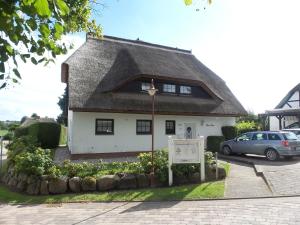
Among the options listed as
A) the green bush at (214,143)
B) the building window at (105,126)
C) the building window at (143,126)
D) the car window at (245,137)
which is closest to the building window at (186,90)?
the green bush at (214,143)

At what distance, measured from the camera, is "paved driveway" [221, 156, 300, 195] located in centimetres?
1059

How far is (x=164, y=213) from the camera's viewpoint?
26.8 feet

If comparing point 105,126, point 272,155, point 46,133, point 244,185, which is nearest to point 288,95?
point 272,155

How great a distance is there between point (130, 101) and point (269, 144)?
8252 mm

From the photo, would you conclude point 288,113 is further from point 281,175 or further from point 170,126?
point 281,175

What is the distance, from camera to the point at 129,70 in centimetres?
2067

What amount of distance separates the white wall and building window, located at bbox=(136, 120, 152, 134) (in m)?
0.27

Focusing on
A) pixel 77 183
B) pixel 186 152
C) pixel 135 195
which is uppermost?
pixel 186 152

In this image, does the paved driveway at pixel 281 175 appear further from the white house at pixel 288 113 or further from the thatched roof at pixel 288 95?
the thatched roof at pixel 288 95

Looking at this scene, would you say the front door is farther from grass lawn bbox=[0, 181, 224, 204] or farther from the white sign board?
grass lawn bbox=[0, 181, 224, 204]

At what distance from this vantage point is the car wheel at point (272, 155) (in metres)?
17.2

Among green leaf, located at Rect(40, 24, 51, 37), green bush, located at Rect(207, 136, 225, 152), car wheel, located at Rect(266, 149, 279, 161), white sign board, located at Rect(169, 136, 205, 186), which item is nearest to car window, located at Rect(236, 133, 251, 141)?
car wheel, located at Rect(266, 149, 279, 161)

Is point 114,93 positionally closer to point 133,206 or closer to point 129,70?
point 129,70

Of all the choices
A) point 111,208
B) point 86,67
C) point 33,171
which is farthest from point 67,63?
point 111,208
